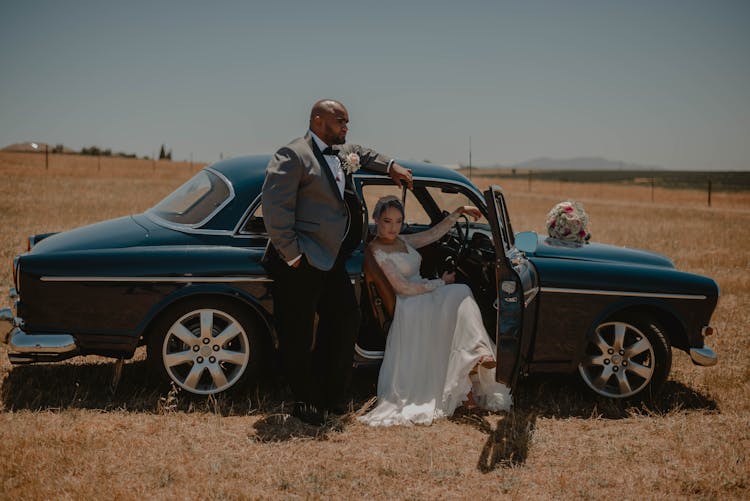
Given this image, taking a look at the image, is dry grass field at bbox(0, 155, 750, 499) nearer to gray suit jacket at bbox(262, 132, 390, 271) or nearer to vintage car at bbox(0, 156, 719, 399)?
vintage car at bbox(0, 156, 719, 399)

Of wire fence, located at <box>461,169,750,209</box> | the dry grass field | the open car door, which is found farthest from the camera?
wire fence, located at <box>461,169,750,209</box>

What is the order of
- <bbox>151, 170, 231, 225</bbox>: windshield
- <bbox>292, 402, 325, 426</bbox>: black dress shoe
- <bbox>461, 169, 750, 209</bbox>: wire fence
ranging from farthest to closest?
<bbox>461, 169, 750, 209</bbox>: wire fence < <bbox>151, 170, 231, 225</bbox>: windshield < <bbox>292, 402, 325, 426</bbox>: black dress shoe

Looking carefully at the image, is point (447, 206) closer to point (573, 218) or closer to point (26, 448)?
point (573, 218)

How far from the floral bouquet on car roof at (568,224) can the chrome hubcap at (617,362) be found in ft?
2.84

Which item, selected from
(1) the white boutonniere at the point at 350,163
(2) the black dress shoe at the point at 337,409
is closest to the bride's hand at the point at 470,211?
(1) the white boutonniere at the point at 350,163

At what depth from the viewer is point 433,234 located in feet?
16.2

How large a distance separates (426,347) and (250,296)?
1288mm

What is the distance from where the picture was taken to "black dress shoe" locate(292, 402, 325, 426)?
168 inches

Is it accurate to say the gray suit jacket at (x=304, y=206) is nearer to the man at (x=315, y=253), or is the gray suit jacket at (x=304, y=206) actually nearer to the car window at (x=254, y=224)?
the man at (x=315, y=253)

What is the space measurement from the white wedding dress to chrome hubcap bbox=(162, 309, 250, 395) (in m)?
0.99

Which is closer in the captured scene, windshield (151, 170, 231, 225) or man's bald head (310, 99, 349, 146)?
man's bald head (310, 99, 349, 146)

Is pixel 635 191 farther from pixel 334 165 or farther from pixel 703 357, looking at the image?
pixel 334 165

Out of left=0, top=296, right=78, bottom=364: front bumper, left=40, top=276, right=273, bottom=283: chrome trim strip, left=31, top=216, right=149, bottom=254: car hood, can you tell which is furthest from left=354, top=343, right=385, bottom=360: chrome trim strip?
left=0, top=296, right=78, bottom=364: front bumper

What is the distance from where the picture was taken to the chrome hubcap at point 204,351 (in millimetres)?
4336
